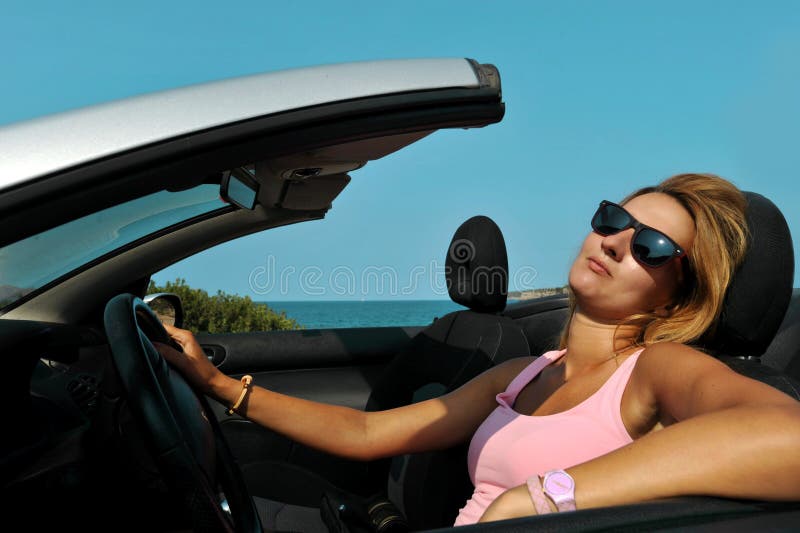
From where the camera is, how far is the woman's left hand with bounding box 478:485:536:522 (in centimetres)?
115

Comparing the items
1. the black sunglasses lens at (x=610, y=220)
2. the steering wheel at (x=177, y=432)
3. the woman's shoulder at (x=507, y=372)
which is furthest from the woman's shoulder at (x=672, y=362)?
the steering wheel at (x=177, y=432)

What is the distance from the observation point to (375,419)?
2.09 m

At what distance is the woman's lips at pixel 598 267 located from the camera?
1783mm

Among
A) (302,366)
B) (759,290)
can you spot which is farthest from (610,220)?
(302,366)

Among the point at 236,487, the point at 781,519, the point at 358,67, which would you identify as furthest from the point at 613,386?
the point at 358,67

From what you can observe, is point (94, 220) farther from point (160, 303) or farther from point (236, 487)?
point (160, 303)

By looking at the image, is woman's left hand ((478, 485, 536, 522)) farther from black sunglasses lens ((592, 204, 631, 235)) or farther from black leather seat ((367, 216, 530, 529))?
black leather seat ((367, 216, 530, 529))

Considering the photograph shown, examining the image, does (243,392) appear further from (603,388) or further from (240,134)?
(240,134)

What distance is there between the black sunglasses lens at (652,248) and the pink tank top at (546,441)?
22 cm

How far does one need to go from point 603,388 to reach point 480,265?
1.40 meters

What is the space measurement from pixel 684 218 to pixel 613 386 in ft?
1.38

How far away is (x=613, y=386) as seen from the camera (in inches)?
66.9

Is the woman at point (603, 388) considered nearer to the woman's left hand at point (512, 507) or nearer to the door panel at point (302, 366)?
the woman's left hand at point (512, 507)

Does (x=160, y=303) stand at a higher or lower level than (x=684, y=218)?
higher
